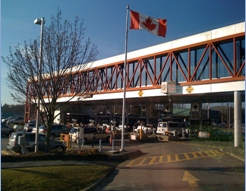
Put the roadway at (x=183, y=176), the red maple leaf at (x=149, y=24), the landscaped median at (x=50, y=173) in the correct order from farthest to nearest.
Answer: the red maple leaf at (x=149, y=24) < the roadway at (x=183, y=176) < the landscaped median at (x=50, y=173)

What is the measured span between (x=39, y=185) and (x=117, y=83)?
95.4 ft

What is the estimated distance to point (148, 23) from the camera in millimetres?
19312

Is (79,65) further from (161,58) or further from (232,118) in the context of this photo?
(161,58)

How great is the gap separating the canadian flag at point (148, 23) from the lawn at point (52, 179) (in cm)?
1061

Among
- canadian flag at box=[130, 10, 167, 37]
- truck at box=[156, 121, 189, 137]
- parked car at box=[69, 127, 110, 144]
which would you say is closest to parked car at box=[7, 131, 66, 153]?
parked car at box=[69, 127, 110, 144]

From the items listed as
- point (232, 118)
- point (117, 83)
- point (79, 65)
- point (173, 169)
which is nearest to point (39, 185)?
point (173, 169)

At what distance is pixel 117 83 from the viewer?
3794 cm

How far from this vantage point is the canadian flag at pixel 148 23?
62.8ft

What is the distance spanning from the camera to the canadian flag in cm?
1916

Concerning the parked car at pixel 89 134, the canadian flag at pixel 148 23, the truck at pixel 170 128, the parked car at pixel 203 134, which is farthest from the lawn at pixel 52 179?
the truck at pixel 170 128

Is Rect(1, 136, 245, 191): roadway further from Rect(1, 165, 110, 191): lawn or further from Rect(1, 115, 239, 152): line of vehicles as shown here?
Rect(1, 115, 239, 152): line of vehicles

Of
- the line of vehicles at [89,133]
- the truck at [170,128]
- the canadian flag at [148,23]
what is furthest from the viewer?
the truck at [170,128]

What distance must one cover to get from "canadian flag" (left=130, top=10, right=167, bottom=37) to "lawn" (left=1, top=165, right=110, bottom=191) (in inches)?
418

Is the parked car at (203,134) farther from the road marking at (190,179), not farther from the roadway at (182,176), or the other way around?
the road marking at (190,179)
